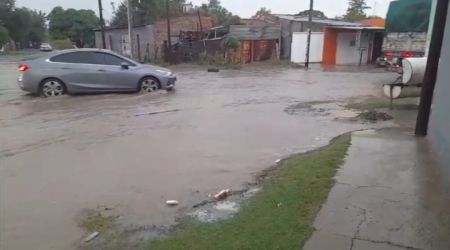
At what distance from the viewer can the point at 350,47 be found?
32.4 meters

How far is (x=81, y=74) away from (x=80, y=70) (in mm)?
122

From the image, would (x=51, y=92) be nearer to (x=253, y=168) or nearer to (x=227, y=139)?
(x=227, y=139)

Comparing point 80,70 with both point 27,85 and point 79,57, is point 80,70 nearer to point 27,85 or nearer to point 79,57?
point 79,57

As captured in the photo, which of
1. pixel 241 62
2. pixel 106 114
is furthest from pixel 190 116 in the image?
pixel 241 62

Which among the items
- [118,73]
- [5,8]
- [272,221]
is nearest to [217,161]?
[272,221]

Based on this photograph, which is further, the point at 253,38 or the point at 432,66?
the point at 253,38

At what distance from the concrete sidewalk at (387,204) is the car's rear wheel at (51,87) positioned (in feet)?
31.9

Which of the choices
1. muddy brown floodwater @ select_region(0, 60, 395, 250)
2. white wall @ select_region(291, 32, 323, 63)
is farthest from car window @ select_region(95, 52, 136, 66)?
white wall @ select_region(291, 32, 323, 63)

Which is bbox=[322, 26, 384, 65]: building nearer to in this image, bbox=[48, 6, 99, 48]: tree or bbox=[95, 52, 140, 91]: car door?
bbox=[95, 52, 140, 91]: car door

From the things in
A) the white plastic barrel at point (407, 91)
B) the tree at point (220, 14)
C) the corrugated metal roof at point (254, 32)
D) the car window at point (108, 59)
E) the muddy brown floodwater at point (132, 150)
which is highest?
the tree at point (220, 14)

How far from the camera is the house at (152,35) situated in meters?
34.2

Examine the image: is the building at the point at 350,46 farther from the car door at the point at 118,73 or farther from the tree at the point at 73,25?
the tree at the point at 73,25

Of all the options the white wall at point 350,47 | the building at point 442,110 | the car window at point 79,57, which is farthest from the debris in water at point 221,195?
the white wall at point 350,47

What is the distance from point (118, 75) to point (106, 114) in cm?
321
